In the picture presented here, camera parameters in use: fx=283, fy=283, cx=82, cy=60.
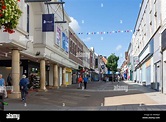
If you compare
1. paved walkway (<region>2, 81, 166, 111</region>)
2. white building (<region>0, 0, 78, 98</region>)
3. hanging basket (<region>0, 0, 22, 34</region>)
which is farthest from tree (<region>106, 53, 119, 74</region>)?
white building (<region>0, 0, 78, 98</region>)

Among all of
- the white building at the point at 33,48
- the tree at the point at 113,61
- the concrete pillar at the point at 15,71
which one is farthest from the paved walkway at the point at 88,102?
the concrete pillar at the point at 15,71

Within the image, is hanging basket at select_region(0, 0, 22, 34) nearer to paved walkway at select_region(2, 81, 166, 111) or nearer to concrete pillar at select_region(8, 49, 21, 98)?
paved walkway at select_region(2, 81, 166, 111)

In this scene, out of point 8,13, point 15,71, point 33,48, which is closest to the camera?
point 8,13

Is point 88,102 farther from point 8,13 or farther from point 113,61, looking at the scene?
point 8,13

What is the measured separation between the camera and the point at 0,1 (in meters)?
3.52

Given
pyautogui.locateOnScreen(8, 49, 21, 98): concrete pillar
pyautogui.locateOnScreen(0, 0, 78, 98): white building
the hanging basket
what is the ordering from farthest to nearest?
pyautogui.locateOnScreen(8, 49, 21, 98): concrete pillar < pyautogui.locateOnScreen(0, 0, 78, 98): white building < the hanging basket

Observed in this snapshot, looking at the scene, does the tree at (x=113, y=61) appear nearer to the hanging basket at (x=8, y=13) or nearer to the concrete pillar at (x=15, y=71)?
the hanging basket at (x=8, y=13)

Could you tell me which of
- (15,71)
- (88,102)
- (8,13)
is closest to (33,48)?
(15,71)

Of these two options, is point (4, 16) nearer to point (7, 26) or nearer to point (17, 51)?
point (7, 26)

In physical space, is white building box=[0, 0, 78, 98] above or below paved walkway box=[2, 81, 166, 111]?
above

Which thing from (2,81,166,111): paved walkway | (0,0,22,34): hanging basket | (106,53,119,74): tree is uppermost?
(0,0,22,34): hanging basket

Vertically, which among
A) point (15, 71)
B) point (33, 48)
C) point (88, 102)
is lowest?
point (88, 102)

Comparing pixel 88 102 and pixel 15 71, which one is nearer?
pixel 88 102
